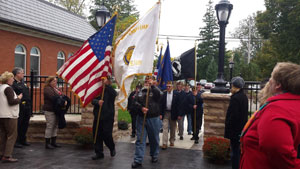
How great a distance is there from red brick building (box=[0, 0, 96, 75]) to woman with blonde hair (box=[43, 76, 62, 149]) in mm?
7596

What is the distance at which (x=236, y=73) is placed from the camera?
47844mm

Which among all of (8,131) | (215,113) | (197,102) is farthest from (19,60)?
(215,113)

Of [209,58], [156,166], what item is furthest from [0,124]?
[209,58]

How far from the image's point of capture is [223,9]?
7.15 metres

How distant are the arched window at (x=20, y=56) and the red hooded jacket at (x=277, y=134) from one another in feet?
48.3

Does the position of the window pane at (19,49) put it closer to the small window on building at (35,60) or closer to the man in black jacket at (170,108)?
the small window on building at (35,60)

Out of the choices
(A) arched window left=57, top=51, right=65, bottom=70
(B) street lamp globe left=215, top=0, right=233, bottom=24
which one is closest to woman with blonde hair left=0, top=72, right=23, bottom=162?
(B) street lamp globe left=215, top=0, right=233, bottom=24

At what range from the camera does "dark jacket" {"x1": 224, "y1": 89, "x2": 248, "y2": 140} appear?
16.3ft

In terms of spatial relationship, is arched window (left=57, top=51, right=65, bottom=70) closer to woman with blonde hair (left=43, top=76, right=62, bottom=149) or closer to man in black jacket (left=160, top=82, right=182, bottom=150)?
woman with blonde hair (left=43, top=76, right=62, bottom=149)

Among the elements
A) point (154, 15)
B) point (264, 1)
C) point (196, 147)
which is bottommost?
point (196, 147)

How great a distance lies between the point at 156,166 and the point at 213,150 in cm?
134

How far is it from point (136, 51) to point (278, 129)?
13.3ft

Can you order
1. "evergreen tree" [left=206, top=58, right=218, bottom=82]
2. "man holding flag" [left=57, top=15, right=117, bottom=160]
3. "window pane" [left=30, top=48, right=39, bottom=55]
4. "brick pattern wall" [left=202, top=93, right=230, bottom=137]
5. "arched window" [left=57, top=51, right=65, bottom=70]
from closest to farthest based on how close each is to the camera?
"man holding flag" [left=57, top=15, right=117, bottom=160] < "brick pattern wall" [left=202, top=93, right=230, bottom=137] < "window pane" [left=30, top=48, right=39, bottom=55] < "arched window" [left=57, top=51, right=65, bottom=70] < "evergreen tree" [left=206, top=58, right=218, bottom=82]

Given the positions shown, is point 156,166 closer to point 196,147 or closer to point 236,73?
point 196,147
